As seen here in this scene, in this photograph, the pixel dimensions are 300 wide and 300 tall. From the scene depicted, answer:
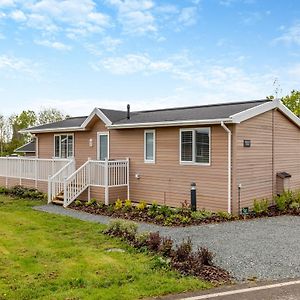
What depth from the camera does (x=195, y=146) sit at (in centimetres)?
1234

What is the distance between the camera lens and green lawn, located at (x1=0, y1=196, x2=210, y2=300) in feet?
16.8

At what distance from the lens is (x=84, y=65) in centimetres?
2005

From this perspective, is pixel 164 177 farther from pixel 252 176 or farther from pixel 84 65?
pixel 84 65

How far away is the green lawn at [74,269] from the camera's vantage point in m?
5.13

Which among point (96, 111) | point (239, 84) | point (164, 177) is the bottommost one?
point (164, 177)

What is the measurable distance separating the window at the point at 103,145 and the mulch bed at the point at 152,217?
2737mm

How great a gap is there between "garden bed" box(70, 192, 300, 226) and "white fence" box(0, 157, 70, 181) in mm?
2722

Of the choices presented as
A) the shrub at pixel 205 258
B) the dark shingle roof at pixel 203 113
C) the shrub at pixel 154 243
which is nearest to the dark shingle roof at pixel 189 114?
the dark shingle roof at pixel 203 113

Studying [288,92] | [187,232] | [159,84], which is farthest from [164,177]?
[288,92]

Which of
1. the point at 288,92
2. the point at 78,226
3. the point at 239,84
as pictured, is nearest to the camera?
the point at 78,226

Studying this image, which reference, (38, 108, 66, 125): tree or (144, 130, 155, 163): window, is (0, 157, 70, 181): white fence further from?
(38, 108, 66, 125): tree

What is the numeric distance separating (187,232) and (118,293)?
4.33 metres

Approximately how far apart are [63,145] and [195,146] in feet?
25.0

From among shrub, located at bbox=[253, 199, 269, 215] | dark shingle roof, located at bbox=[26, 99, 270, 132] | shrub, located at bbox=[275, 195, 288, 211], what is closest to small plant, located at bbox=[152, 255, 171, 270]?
dark shingle roof, located at bbox=[26, 99, 270, 132]
